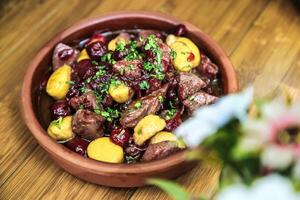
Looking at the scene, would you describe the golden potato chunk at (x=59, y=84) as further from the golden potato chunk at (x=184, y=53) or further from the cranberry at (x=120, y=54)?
the golden potato chunk at (x=184, y=53)

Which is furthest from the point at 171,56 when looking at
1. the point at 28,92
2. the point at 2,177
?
the point at 2,177

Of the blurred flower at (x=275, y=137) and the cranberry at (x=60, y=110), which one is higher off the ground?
the blurred flower at (x=275, y=137)

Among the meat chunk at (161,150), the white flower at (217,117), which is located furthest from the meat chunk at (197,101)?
the white flower at (217,117)

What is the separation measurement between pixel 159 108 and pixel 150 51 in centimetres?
14

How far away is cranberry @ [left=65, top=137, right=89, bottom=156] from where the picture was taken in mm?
1107

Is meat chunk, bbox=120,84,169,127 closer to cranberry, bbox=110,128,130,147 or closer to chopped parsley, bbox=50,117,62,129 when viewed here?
cranberry, bbox=110,128,130,147

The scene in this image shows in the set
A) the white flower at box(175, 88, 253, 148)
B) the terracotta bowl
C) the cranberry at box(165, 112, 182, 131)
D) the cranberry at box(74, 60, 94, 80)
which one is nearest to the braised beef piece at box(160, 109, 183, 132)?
the cranberry at box(165, 112, 182, 131)

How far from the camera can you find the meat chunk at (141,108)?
1.11m

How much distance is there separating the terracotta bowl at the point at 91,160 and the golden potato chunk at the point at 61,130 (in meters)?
0.02

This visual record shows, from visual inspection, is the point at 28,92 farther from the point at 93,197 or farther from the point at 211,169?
the point at 211,169

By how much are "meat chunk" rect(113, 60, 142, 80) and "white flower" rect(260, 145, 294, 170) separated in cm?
60

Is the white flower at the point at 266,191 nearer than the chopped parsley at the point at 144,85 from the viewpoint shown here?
Yes

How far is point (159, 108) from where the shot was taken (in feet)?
3.75

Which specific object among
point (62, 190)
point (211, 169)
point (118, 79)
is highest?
point (118, 79)
